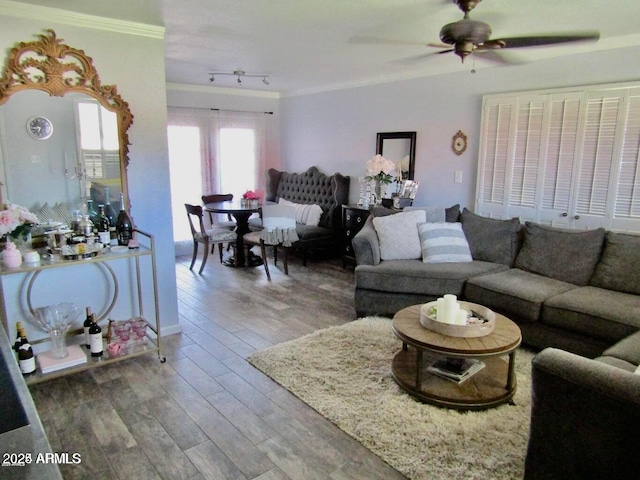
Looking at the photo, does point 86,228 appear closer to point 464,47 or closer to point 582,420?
point 464,47

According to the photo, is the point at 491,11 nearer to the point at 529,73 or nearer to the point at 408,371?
the point at 529,73

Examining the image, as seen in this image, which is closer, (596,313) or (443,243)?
(596,313)

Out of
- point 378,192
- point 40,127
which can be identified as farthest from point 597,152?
point 40,127

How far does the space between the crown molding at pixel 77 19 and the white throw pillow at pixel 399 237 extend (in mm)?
2443

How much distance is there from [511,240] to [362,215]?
192cm

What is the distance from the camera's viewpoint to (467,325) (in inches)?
98.3

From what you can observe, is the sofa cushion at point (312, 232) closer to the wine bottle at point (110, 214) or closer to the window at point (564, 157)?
the window at point (564, 157)

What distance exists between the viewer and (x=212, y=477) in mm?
1993

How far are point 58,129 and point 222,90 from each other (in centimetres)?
377

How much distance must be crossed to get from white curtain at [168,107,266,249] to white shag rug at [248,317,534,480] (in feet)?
12.5

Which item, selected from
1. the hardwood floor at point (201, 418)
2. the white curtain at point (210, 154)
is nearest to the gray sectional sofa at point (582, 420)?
the hardwood floor at point (201, 418)

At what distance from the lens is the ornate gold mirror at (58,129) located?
2.79 meters

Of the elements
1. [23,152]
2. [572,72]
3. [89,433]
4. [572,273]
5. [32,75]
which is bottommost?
[89,433]

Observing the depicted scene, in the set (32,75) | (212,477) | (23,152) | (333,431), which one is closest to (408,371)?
(333,431)
